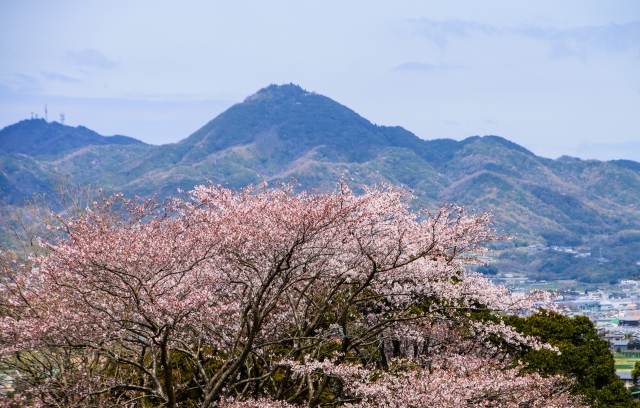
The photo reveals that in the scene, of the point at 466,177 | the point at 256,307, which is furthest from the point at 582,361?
the point at 466,177

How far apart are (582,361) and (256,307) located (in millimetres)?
7116

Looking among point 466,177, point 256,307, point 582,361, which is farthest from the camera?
point 466,177

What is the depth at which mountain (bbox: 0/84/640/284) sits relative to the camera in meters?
128

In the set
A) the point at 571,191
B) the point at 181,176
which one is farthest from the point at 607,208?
the point at 181,176

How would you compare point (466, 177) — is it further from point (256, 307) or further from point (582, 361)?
point (256, 307)

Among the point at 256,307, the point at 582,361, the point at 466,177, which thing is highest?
the point at 466,177

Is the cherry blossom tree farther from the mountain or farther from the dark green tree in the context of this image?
the mountain

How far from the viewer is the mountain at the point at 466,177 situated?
12838 centimetres

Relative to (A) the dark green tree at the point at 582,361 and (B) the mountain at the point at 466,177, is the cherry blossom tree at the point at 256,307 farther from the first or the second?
(B) the mountain at the point at 466,177

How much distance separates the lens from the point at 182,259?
9.66 m

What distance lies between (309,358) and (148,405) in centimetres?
349

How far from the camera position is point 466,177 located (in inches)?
6496

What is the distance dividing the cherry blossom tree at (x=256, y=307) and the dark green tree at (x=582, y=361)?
0.44 meters

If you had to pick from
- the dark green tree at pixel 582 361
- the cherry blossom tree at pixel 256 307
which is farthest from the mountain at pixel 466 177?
the cherry blossom tree at pixel 256 307
